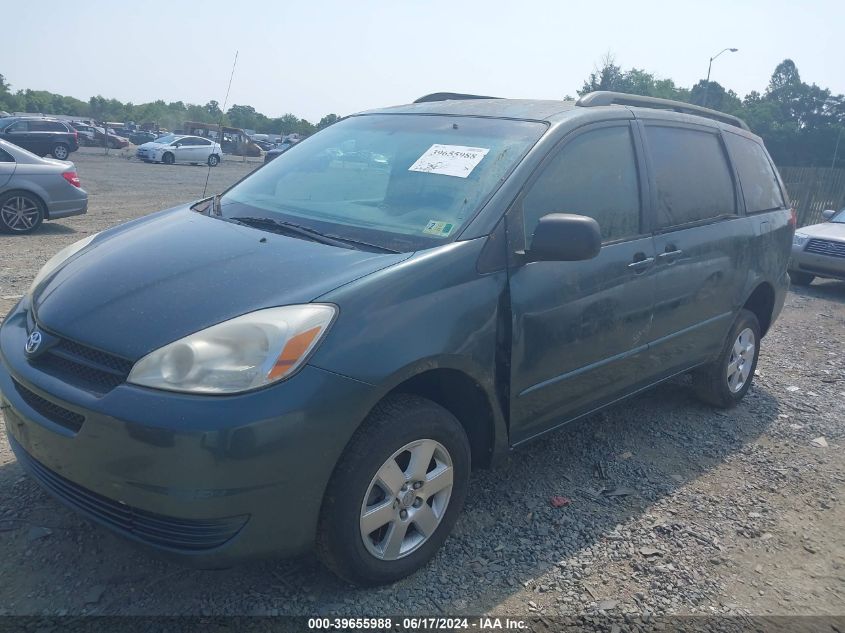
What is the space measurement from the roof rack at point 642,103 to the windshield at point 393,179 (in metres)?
0.63

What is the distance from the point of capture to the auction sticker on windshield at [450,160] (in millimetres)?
3271

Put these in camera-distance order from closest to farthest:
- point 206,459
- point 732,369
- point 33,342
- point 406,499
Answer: point 206,459 → point 33,342 → point 406,499 → point 732,369

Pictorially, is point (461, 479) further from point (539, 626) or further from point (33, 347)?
point (33, 347)

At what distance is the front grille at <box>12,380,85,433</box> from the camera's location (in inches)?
93.4

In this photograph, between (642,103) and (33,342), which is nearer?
(33,342)

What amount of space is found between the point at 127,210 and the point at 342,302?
40.7 feet

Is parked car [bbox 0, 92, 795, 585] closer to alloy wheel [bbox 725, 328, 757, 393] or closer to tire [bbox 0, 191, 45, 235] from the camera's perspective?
alloy wheel [bbox 725, 328, 757, 393]

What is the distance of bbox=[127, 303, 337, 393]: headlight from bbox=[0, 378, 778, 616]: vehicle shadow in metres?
0.43

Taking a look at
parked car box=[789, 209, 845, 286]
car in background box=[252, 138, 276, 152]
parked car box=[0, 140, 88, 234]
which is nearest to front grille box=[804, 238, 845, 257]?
parked car box=[789, 209, 845, 286]

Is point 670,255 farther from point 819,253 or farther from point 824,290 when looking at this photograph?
point 824,290

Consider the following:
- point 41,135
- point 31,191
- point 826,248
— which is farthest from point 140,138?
point 826,248

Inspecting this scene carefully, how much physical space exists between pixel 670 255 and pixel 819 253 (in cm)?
754

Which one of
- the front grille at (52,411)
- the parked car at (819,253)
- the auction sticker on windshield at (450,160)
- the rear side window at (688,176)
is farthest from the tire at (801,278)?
the front grille at (52,411)

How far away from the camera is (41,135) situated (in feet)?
88.4
